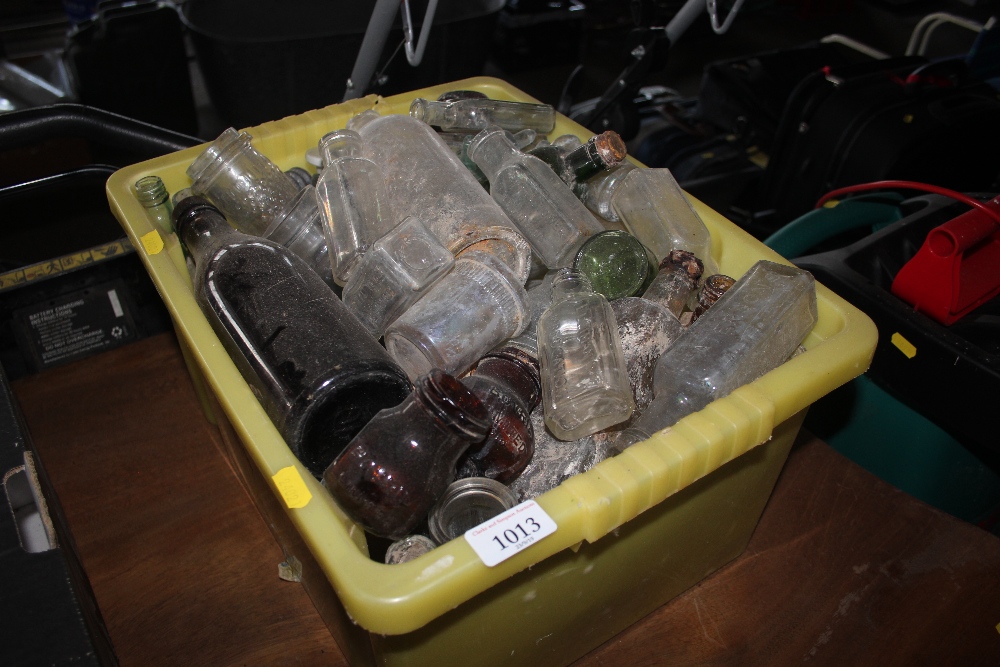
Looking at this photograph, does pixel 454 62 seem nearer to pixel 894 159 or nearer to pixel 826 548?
pixel 894 159

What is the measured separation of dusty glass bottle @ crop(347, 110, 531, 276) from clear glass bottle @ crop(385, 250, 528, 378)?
0.12ft

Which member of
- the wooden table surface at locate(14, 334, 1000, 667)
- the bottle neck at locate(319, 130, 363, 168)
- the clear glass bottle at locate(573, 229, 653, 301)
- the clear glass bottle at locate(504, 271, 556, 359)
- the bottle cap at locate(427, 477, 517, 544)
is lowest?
the wooden table surface at locate(14, 334, 1000, 667)

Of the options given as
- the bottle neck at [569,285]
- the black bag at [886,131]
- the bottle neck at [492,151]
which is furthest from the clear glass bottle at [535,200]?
the black bag at [886,131]

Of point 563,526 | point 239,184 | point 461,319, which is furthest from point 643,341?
point 239,184

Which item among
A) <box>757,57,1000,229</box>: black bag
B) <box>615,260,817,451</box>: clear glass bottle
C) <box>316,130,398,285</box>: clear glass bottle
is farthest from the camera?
<box>757,57,1000,229</box>: black bag

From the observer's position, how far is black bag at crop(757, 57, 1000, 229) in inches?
57.6

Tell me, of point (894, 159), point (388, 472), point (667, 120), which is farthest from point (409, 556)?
point (667, 120)

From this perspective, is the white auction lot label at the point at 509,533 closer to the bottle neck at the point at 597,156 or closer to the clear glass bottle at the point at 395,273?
the clear glass bottle at the point at 395,273

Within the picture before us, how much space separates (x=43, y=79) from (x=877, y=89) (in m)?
2.33

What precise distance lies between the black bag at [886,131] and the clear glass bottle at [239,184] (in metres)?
1.19

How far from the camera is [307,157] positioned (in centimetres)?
101

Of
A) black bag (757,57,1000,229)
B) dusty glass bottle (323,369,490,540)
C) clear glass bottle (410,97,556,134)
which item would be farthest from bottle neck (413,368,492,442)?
black bag (757,57,1000,229)

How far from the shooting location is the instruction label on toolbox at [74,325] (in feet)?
3.51

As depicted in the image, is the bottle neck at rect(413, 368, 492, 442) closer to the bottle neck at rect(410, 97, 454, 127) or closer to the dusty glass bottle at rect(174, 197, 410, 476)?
the dusty glass bottle at rect(174, 197, 410, 476)
